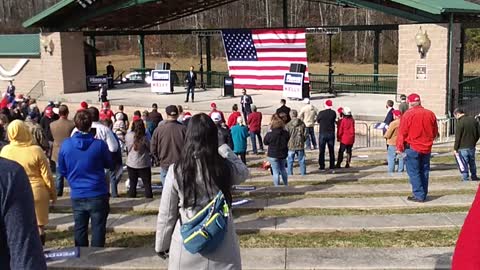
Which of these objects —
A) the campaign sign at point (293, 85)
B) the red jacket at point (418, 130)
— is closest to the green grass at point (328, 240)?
the red jacket at point (418, 130)

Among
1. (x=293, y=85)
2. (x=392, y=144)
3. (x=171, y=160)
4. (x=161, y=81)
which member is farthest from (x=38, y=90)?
(x=171, y=160)

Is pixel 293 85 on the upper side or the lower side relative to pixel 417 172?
upper

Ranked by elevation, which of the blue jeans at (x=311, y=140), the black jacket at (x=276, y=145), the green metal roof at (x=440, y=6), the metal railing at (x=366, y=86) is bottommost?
the blue jeans at (x=311, y=140)

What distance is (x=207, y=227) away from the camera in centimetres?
363

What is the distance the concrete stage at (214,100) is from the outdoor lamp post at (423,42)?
9.08ft

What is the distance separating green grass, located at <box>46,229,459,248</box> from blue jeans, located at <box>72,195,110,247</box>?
2.34 feet

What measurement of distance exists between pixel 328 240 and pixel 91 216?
2728 mm

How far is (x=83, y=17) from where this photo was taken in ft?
106

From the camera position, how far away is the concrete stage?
24.9 meters

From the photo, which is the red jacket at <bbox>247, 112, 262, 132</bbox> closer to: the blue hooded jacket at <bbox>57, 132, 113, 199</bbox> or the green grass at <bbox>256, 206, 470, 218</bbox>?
the green grass at <bbox>256, 206, 470, 218</bbox>

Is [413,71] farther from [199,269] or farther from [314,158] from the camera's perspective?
[199,269]

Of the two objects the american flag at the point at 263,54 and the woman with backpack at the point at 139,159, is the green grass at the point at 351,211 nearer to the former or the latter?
the woman with backpack at the point at 139,159

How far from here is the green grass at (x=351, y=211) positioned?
329 inches

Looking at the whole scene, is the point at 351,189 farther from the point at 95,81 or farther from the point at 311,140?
the point at 95,81
